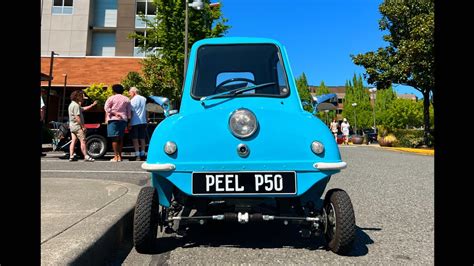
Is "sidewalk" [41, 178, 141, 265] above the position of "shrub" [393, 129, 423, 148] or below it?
below

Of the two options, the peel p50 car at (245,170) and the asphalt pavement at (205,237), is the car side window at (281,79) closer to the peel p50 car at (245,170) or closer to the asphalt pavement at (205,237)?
the peel p50 car at (245,170)

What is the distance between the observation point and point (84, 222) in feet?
8.82

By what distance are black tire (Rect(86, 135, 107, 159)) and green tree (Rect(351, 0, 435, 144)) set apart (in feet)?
45.9

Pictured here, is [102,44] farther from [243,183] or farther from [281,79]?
[243,183]

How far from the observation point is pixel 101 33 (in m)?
34.8

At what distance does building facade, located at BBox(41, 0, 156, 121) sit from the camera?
96.5 ft

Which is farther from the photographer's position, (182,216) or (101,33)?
(101,33)

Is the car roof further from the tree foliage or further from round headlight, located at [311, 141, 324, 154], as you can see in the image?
the tree foliage

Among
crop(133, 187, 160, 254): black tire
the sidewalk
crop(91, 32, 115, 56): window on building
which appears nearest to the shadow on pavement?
crop(133, 187, 160, 254): black tire

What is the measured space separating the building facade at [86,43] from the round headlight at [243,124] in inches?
1122
